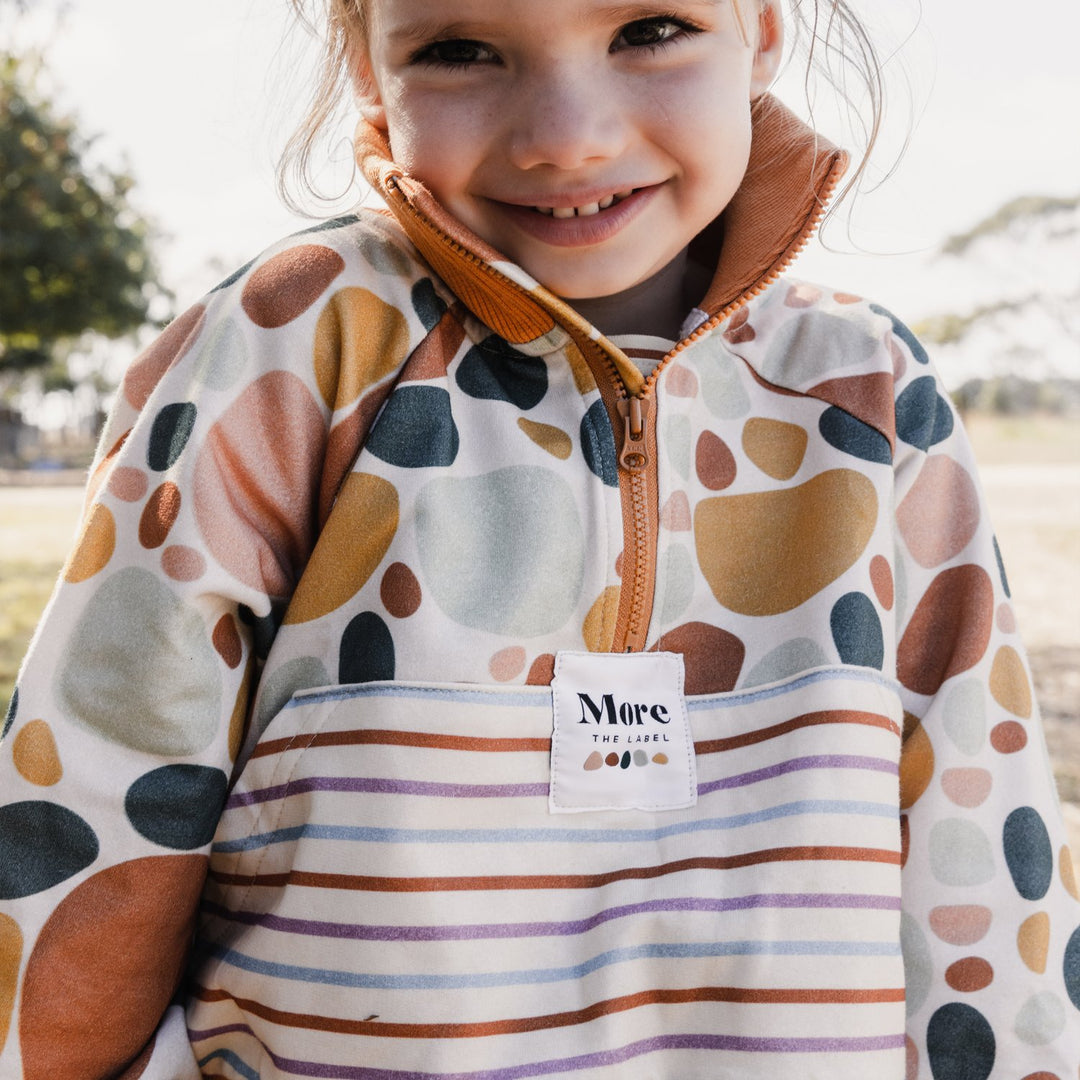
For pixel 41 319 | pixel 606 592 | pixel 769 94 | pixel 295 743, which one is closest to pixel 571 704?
pixel 606 592

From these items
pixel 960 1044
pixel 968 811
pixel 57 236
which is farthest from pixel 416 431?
pixel 57 236

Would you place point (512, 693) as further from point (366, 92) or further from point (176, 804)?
point (366, 92)

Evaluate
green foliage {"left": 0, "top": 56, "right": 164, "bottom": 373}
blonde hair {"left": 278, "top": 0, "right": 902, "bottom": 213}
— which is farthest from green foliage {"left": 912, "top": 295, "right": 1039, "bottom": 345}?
blonde hair {"left": 278, "top": 0, "right": 902, "bottom": 213}

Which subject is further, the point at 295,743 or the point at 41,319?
the point at 41,319

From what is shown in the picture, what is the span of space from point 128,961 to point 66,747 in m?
0.19

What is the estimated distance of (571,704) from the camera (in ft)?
3.49

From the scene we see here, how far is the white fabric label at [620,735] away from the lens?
1.05 m

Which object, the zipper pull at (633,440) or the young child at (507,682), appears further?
the zipper pull at (633,440)

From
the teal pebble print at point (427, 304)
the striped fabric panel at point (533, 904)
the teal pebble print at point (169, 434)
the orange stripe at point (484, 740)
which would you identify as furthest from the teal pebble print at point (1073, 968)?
the teal pebble print at point (169, 434)

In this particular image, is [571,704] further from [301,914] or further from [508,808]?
[301,914]

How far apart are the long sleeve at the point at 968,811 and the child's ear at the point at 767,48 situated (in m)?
0.33

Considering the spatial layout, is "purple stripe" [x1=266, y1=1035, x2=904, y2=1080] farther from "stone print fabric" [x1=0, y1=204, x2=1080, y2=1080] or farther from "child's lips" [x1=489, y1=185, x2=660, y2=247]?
"child's lips" [x1=489, y1=185, x2=660, y2=247]

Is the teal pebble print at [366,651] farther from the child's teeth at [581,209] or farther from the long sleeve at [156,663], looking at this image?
the child's teeth at [581,209]

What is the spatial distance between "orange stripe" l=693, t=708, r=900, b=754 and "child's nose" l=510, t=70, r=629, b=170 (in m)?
0.54
